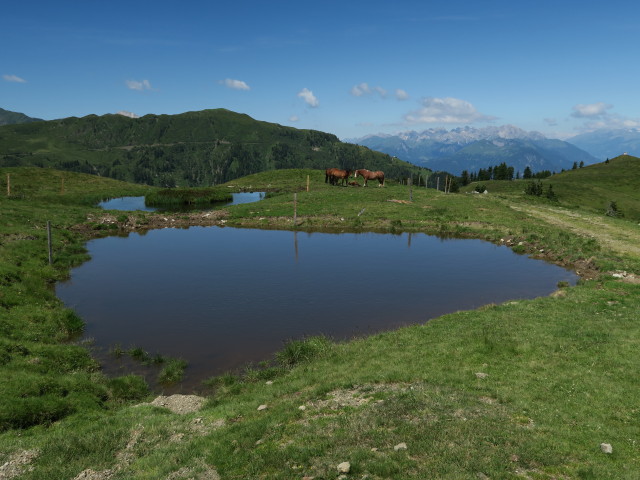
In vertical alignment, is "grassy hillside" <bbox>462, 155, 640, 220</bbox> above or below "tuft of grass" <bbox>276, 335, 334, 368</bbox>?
above

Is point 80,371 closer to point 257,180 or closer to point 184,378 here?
point 184,378

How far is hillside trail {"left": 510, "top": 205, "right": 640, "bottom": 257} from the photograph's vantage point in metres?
39.5

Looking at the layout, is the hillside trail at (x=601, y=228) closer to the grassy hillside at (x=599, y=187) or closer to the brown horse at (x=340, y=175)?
the brown horse at (x=340, y=175)

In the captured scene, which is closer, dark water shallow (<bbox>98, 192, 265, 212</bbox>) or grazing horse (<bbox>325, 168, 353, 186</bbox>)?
dark water shallow (<bbox>98, 192, 265, 212</bbox>)

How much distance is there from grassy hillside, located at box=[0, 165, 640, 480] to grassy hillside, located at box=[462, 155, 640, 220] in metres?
84.5

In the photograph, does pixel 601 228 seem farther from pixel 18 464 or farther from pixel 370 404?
pixel 18 464

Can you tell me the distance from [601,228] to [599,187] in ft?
379

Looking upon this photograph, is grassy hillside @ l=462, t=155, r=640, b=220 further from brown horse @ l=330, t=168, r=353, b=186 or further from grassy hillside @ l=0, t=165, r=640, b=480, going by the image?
grassy hillside @ l=0, t=165, r=640, b=480

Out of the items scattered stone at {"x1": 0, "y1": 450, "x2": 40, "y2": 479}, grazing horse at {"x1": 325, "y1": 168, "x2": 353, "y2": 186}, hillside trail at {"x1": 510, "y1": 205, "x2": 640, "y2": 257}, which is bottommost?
scattered stone at {"x1": 0, "y1": 450, "x2": 40, "y2": 479}

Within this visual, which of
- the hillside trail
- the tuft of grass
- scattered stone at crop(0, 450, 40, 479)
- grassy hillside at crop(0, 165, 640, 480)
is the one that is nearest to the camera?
grassy hillside at crop(0, 165, 640, 480)

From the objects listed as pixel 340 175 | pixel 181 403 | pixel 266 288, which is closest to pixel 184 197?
pixel 340 175

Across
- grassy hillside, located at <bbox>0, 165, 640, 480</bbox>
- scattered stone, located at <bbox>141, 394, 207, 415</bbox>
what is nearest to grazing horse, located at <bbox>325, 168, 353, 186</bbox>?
grassy hillside, located at <bbox>0, 165, 640, 480</bbox>

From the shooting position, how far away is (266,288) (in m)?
28.9

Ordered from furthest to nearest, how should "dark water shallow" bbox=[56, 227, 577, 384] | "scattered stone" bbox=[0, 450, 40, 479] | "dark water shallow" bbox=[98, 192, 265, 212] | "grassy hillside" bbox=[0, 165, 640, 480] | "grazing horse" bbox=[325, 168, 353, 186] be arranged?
"grazing horse" bbox=[325, 168, 353, 186], "dark water shallow" bbox=[98, 192, 265, 212], "dark water shallow" bbox=[56, 227, 577, 384], "scattered stone" bbox=[0, 450, 40, 479], "grassy hillside" bbox=[0, 165, 640, 480]
